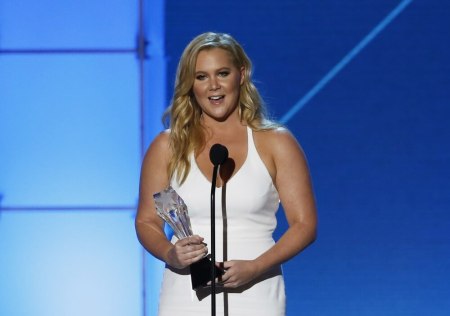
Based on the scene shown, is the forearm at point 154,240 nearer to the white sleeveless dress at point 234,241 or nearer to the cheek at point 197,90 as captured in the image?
the white sleeveless dress at point 234,241

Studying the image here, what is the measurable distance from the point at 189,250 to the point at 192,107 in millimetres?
467

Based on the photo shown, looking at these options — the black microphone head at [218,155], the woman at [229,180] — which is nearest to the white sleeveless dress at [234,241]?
the woman at [229,180]

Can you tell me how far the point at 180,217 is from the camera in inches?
86.1

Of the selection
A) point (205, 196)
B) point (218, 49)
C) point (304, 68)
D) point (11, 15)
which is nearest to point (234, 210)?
point (205, 196)

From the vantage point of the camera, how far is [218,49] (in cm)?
244

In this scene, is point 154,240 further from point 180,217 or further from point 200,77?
point 200,77

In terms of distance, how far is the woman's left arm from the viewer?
2352 mm

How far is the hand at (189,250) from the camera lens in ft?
7.07

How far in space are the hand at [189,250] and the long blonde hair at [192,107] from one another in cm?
26

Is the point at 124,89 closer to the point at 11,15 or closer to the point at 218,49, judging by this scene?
the point at 11,15

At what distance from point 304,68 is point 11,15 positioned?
45.2 inches

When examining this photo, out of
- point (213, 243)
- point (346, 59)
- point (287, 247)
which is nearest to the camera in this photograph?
point (213, 243)

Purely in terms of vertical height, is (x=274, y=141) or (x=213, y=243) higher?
(x=274, y=141)

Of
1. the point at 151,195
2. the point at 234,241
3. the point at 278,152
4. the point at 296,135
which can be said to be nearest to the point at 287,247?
the point at 234,241
